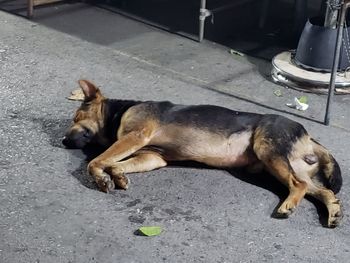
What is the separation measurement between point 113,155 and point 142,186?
26cm

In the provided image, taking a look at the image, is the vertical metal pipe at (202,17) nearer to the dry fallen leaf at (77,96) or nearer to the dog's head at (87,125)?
the dry fallen leaf at (77,96)

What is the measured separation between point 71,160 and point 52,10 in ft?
12.2

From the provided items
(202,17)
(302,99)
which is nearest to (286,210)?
(302,99)

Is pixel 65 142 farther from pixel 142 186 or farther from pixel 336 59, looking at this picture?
pixel 336 59

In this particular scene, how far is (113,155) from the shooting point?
4.59m

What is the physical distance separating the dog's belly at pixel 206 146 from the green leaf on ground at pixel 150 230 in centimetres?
76

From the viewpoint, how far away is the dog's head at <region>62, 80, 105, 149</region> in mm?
4938

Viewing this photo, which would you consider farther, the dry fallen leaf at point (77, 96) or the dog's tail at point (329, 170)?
the dry fallen leaf at point (77, 96)

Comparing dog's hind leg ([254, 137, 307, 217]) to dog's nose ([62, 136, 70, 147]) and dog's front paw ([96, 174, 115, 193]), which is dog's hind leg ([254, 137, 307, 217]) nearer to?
dog's front paw ([96, 174, 115, 193])

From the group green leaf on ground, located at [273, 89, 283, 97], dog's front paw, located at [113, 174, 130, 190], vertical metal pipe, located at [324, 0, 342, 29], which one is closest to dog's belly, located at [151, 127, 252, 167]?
dog's front paw, located at [113, 174, 130, 190]

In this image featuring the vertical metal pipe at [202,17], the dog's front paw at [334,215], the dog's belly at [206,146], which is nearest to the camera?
the dog's front paw at [334,215]

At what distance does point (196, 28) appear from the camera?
26.0 feet

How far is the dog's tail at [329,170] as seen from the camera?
454 cm

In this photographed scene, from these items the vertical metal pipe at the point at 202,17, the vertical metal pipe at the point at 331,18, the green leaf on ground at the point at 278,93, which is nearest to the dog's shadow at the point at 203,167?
the green leaf on ground at the point at 278,93
